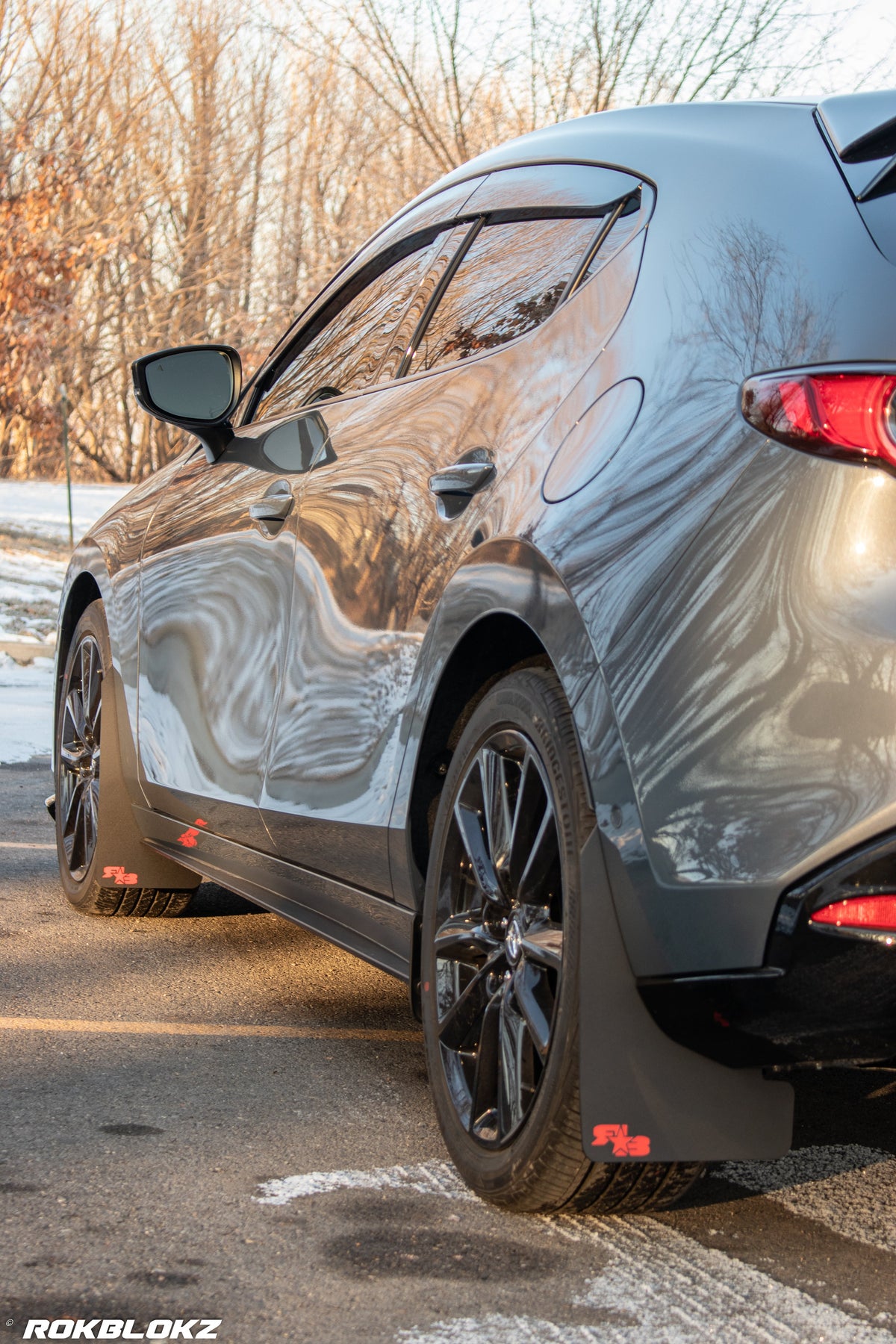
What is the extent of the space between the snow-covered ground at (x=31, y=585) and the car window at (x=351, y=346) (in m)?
4.20

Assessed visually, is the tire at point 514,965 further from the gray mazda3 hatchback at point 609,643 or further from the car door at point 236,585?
the car door at point 236,585

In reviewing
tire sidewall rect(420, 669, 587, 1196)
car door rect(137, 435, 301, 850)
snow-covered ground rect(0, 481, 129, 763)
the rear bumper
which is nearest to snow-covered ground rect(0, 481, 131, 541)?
snow-covered ground rect(0, 481, 129, 763)

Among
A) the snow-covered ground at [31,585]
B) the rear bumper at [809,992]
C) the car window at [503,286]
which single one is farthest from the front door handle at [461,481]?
the snow-covered ground at [31,585]

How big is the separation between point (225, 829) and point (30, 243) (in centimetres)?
1550

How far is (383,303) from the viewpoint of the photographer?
339 cm

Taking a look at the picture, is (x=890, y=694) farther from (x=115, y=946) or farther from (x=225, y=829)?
(x=115, y=946)

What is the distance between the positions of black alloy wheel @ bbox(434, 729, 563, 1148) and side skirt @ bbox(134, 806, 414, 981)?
0.64 feet

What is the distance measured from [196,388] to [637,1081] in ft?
8.15

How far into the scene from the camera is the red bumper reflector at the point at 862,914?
→ 70.5 inches

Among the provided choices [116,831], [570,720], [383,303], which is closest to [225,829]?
[116,831]

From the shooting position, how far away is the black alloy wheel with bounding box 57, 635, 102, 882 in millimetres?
4539

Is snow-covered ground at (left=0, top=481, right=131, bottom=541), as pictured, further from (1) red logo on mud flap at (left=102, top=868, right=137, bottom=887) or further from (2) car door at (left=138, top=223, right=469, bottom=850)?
(2) car door at (left=138, top=223, right=469, bottom=850)

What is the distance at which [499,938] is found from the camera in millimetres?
2395

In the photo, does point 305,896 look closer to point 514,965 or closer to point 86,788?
point 514,965
